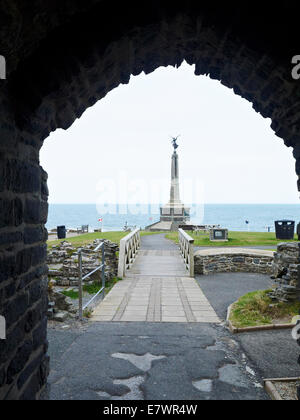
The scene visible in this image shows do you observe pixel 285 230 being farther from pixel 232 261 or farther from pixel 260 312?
pixel 260 312

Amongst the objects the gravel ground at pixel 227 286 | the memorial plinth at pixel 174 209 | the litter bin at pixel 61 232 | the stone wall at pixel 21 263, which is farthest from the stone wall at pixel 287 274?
the memorial plinth at pixel 174 209

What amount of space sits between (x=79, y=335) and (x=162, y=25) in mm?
4286

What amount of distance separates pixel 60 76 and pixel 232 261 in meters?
9.32

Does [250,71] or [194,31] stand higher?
[194,31]

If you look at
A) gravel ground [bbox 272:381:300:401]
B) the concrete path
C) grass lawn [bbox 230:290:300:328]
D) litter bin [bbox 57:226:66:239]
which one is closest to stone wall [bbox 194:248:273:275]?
the concrete path

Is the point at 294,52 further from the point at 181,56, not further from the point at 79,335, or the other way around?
the point at 79,335

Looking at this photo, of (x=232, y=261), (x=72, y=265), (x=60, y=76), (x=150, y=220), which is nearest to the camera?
(x=60, y=76)

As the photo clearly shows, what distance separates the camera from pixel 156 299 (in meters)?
6.51

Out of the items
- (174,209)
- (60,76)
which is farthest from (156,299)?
(174,209)

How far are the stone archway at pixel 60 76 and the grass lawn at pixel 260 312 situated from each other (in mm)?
3318

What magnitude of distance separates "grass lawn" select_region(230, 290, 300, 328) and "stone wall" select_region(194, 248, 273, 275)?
3.85m

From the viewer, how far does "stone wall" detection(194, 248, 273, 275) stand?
32.4 feet

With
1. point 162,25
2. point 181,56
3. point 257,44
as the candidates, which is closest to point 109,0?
point 162,25
